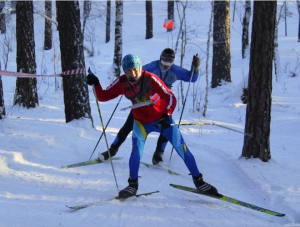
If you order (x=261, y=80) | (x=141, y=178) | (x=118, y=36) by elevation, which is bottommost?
(x=141, y=178)

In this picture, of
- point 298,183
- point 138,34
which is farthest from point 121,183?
point 138,34

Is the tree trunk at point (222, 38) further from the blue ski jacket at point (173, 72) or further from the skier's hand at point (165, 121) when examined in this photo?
the skier's hand at point (165, 121)

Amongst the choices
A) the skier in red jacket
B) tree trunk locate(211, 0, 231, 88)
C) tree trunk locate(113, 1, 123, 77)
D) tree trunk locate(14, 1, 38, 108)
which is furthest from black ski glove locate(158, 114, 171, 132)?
tree trunk locate(113, 1, 123, 77)

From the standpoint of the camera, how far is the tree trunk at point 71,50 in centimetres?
746

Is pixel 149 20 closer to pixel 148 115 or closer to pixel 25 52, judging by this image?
pixel 25 52

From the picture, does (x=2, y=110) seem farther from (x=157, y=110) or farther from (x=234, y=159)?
(x=234, y=159)

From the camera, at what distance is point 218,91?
42.0 feet

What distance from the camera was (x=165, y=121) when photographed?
4.63 m

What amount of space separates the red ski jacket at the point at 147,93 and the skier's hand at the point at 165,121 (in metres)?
0.08

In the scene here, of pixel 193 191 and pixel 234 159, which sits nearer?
pixel 193 191

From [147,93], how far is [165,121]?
42 cm

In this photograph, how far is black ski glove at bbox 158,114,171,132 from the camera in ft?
15.1

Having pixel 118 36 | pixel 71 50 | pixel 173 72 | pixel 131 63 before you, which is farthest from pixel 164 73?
pixel 118 36

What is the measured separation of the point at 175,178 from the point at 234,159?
4.26ft
